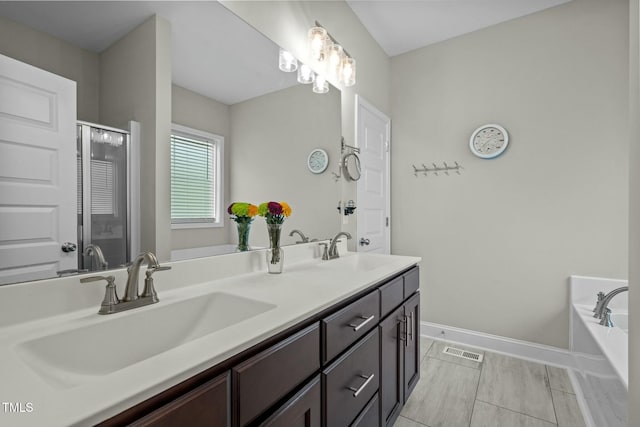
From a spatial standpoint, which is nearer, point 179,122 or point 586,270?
point 179,122

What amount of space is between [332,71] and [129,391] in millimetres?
2094

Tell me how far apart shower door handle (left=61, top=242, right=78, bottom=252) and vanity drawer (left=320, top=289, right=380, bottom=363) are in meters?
0.77

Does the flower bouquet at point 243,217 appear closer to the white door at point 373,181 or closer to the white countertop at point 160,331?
the white countertop at point 160,331

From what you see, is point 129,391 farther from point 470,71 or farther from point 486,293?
point 470,71

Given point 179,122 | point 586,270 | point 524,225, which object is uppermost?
point 179,122

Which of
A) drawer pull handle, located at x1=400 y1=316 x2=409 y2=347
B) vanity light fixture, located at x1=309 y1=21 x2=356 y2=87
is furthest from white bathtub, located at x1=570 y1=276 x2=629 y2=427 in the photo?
vanity light fixture, located at x1=309 y1=21 x2=356 y2=87

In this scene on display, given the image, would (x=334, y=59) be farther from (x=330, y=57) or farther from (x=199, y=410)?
(x=199, y=410)

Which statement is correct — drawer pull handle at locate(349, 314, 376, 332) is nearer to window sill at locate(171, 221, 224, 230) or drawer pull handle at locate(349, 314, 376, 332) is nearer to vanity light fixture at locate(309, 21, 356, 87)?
window sill at locate(171, 221, 224, 230)

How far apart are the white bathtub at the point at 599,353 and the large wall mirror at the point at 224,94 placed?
1.57 metres

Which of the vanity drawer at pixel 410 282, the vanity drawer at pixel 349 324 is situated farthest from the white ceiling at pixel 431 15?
the vanity drawer at pixel 349 324

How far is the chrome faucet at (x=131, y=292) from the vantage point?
2.79 feet

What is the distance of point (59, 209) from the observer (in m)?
0.85

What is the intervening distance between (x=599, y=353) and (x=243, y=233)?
191 centimetres

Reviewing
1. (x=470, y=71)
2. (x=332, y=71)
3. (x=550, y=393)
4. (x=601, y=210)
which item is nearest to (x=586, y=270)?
(x=601, y=210)
